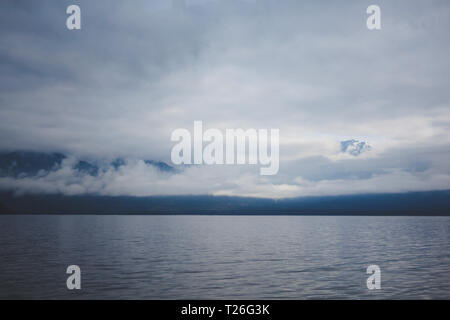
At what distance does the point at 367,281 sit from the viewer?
40.2m

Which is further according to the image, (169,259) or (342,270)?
(169,259)

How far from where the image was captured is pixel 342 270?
48.2 m
